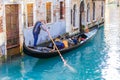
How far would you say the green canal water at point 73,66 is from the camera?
25.9 ft

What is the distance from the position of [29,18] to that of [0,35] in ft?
6.32

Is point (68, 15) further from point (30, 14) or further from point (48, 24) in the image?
point (30, 14)

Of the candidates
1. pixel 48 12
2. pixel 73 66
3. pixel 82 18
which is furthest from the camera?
pixel 82 18

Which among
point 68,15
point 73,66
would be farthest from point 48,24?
point 73,66

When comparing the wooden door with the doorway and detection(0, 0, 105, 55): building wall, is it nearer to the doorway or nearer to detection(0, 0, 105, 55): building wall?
detection(0, 0, 105, 55): building wall

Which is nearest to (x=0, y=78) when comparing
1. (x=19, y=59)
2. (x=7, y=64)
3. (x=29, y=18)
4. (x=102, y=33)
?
(x=7, y=64)

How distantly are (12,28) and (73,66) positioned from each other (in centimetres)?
229

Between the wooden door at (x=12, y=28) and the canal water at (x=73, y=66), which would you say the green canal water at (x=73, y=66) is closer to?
the canal water at (x=73, y=66)

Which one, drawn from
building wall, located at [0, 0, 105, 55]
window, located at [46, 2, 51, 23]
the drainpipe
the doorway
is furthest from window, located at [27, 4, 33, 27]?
the doorway

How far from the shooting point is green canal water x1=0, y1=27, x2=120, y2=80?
310 inches

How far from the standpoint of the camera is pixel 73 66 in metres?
9.12

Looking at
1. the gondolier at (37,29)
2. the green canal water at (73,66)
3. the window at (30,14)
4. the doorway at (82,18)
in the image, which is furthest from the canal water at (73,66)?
the doorway at (82,18)

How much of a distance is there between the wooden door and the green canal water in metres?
0.42

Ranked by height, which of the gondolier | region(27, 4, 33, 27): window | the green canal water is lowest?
the green canal water
